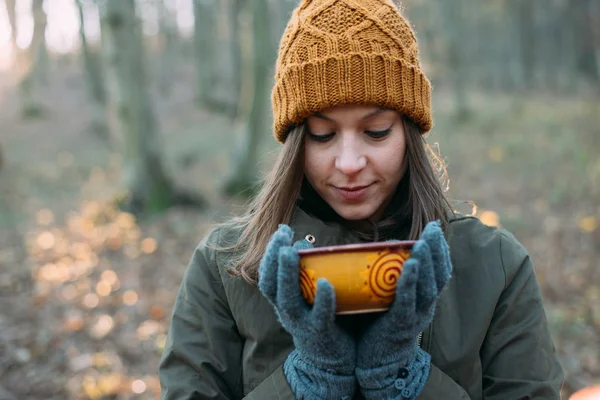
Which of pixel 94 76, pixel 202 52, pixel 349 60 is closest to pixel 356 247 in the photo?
pixel 349 60

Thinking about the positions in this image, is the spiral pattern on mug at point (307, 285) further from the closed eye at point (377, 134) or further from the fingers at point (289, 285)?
the closed eye at point (377, 134)

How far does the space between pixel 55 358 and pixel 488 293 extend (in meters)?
3.89

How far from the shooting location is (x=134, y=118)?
8398 mm

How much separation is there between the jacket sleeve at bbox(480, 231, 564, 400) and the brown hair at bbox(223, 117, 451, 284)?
335mm

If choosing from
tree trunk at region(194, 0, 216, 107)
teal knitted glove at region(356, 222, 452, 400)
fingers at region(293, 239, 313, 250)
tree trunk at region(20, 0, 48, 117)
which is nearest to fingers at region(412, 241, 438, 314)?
teal knitted glove at region(356, 222, 452, 400)

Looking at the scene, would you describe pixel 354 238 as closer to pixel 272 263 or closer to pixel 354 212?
pixel 354 212

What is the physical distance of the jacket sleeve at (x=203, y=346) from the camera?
1.88 metres

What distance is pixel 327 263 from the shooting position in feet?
4.70

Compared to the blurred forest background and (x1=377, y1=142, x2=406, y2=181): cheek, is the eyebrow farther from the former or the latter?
the blurred forest background

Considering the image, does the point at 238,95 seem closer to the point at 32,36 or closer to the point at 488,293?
the point at 32,36

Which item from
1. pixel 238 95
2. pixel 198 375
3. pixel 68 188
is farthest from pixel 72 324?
pixel 238 95

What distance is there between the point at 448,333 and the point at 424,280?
51 centimetres

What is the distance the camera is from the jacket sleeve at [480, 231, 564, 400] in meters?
1.83

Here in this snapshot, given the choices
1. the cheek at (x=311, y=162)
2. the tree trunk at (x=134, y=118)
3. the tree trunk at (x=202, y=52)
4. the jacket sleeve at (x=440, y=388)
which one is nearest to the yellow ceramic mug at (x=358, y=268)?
the jacket sleeve at (x=440, y=388)
